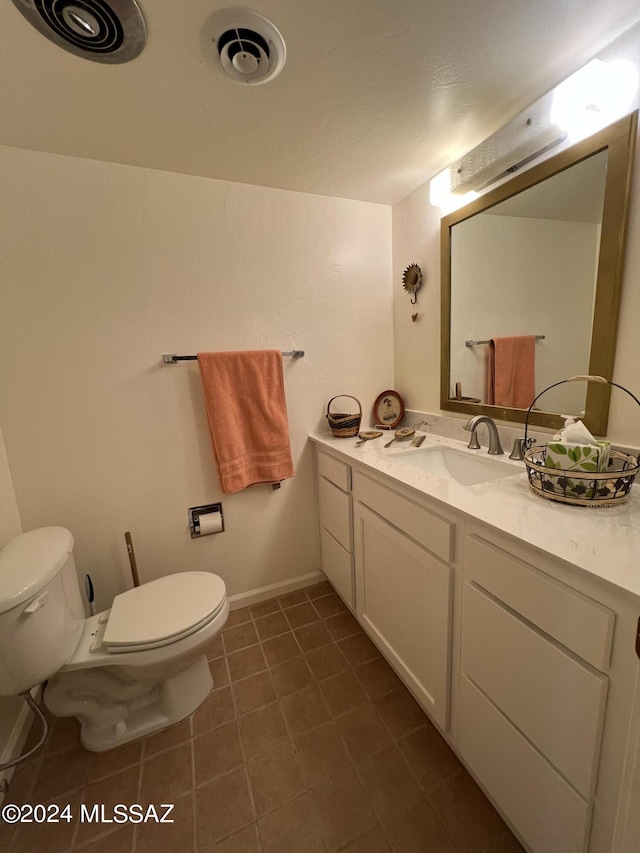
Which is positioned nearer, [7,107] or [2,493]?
[7,107]

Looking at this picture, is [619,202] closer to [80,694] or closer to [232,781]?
[232,781]

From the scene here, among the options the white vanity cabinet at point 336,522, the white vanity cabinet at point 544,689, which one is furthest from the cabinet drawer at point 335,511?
the white vanity cabinet at point 544,689

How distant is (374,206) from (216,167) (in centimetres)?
87

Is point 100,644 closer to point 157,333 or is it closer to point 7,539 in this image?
point 7,539

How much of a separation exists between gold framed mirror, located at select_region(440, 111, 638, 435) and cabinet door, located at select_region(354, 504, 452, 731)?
2.29 ft

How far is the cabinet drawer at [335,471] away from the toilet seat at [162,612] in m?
0.68

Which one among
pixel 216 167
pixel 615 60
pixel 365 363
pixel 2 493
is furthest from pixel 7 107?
pixel 615 60

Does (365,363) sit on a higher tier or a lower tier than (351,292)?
lower

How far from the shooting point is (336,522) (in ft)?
5.69

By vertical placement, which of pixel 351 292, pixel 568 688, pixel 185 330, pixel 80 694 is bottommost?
pixel 80 694

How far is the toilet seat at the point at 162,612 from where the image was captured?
1133mm

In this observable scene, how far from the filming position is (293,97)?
3.60 feet

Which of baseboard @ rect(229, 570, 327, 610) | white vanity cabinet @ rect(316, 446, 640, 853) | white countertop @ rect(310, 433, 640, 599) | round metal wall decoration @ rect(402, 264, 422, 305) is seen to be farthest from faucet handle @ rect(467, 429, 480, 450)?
baseboard @ rect(229, 570, 327, 610)

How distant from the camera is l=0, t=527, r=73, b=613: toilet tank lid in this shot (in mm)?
955
